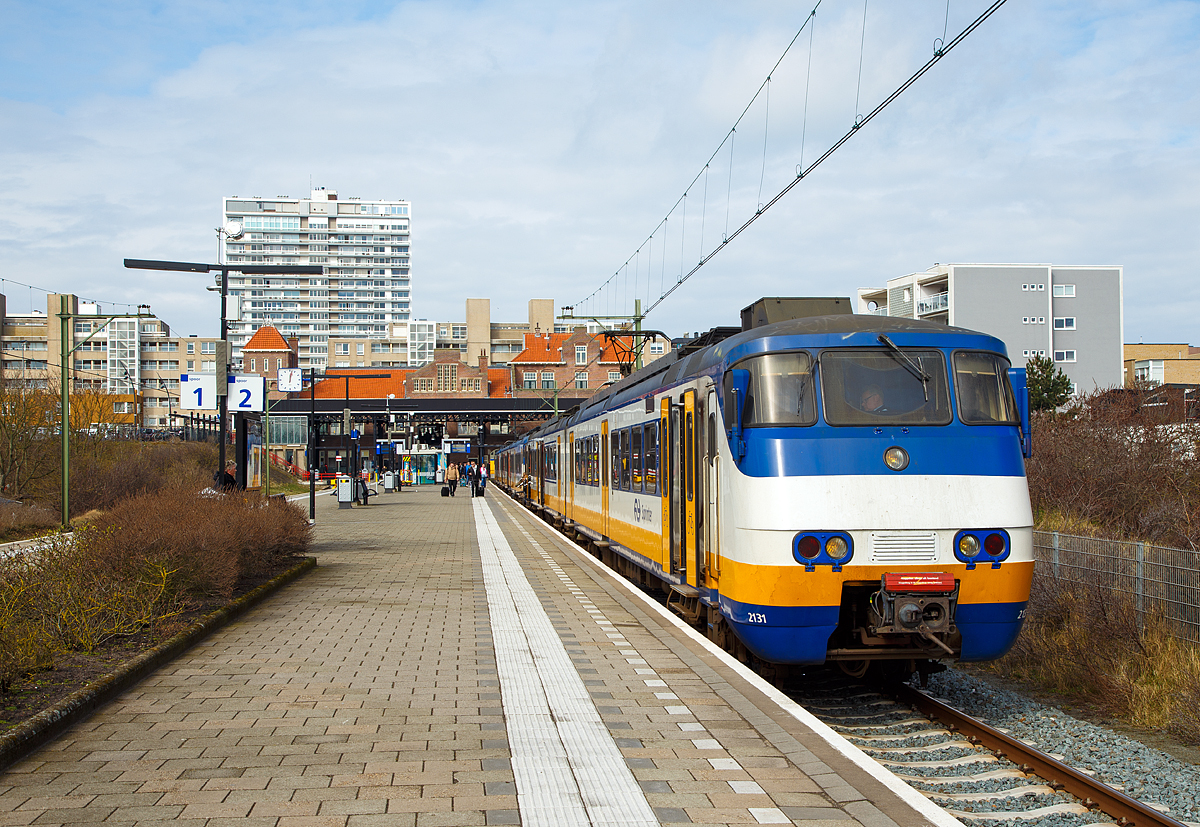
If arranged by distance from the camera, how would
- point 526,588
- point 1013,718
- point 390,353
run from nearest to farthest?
point 1013,718 < point 526,588 < point 390,353

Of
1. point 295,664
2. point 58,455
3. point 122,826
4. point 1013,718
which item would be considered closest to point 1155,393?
point 1013,718

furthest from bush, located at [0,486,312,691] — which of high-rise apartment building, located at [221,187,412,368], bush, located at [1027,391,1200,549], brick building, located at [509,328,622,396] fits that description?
high-rise apartment building, located at [221,187,412,368]

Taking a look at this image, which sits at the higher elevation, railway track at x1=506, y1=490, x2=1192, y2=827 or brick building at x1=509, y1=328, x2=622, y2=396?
brick building at x1=509, y1=328, x2=622, y2=396

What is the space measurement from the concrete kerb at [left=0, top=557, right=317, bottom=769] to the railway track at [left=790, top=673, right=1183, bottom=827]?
525 centimetres

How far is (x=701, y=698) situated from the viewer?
24.6 feet

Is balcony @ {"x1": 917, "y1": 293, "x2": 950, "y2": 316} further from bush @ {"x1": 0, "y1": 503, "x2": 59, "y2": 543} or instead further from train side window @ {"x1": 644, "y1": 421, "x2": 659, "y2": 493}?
train side window @ {"x1": 644, "y1": 421, "x2": 659, "y2": 493}

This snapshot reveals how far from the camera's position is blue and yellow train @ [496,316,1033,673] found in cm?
781

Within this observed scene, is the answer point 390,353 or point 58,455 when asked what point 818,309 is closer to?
point 58,455

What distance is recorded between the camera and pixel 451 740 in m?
6.34

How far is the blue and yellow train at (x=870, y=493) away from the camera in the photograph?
7.81 metres

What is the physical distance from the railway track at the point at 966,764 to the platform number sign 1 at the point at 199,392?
581 inches

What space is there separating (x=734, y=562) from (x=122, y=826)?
4.92 metres

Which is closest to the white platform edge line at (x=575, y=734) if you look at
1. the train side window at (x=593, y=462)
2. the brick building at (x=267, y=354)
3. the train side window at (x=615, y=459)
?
the train side window at (x=615, y=459)

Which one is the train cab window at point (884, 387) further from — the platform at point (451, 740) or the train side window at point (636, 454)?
the train side window at point (636, 454)
